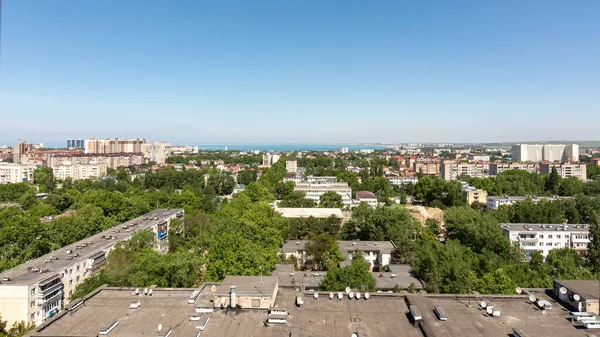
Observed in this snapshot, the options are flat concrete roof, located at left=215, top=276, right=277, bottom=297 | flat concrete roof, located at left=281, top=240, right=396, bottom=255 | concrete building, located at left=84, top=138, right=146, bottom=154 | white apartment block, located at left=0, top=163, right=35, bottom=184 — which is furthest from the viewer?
concrete building, located at left=84, top=138, right=146, bottom=154

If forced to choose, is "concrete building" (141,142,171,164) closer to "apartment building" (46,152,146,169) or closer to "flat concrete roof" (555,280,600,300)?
"apartment building" (46,152,146,169)

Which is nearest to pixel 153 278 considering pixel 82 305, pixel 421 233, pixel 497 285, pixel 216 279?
pixel 216 279

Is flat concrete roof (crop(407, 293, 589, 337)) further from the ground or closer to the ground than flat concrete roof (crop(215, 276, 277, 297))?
closer to the ground

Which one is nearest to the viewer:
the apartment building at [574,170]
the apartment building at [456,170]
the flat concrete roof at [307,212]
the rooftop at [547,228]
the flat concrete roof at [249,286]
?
the flat concrete roof at [249,286]

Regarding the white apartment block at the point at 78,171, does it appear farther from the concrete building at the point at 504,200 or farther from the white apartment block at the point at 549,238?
the white apartment block at the point at 549,238

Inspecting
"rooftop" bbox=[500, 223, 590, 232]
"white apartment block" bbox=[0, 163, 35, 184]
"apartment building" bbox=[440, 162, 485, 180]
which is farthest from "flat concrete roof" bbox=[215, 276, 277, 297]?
"apartment building" bbox=[440, 162, 485, 180]

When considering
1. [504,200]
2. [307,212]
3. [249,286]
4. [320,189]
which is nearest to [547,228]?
[504,200]

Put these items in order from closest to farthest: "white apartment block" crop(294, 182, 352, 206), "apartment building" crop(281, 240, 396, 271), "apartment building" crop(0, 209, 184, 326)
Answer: "apartment building" crop(0, 209, 184, 326), "apartment building" crop(281, 240, 396, 271), "white apartment block" crop(294, 182, 352, 206)

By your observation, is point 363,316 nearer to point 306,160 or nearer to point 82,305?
point 82,305

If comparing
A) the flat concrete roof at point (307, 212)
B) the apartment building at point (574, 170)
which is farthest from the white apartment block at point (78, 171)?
the apartment building at point (574, 170)
